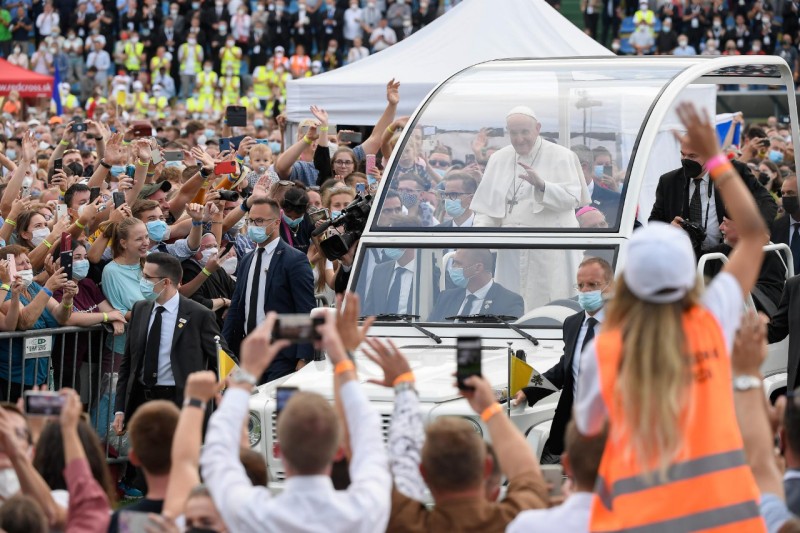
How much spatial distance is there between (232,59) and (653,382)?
34.7 m

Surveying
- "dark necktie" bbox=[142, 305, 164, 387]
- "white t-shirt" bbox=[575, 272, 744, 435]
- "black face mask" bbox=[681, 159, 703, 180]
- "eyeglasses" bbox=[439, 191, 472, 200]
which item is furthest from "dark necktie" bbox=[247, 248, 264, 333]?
"white t-shirt" bbox=[575, 272, 744, 435]

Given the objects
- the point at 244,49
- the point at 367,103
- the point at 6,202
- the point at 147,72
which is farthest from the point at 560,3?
the point at 6,202

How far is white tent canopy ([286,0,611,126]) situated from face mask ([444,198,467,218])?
840 centimetres

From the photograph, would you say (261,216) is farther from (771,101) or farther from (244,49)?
(244,49)

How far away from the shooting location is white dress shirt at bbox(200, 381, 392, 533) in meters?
4.42

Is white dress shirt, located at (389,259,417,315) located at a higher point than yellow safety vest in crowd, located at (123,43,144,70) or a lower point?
lower

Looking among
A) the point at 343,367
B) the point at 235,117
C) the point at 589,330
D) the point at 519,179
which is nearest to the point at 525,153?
the point at 519,179

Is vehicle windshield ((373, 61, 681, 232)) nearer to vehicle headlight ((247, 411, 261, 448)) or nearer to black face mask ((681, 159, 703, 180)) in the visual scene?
black face mask ((681, 159, 703, 180))

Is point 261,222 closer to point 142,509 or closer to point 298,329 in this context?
point 142,509

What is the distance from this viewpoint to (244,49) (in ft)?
130

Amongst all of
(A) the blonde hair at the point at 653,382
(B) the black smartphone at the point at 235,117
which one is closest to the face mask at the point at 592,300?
(A) the blonde hair at the point at 653,382

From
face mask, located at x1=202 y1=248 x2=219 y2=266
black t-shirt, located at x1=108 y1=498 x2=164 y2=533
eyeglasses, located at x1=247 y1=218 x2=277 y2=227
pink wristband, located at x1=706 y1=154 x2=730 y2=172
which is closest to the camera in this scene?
pink wristband, located at x1=706 y1=154 x2=730 y2=172

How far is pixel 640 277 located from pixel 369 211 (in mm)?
5524

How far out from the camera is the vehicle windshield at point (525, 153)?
358 inches
